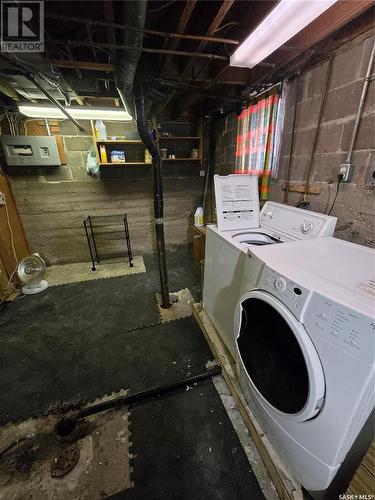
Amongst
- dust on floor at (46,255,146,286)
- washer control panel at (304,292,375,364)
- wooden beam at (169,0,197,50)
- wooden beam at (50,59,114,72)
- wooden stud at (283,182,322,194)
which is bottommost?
dust on floor at (46,255,146,286)

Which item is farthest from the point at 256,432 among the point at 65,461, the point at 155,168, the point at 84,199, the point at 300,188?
the point at 84,199

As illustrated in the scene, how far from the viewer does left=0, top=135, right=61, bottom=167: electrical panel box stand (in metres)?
2.57

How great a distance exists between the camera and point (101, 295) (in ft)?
8.34

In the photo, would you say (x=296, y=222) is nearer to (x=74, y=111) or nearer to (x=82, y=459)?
(x=82, y=459)

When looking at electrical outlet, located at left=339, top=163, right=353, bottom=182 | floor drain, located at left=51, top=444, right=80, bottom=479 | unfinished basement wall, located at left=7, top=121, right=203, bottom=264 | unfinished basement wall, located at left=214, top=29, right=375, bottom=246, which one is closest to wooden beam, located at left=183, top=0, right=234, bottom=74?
unfinished basement wall, located at left=214, top=29, right=375, bottom=246

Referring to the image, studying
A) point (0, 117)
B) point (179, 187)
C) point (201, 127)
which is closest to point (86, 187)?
point (0, 117)

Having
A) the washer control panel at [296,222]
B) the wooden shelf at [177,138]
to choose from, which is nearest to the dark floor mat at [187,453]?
the washer control panel at [296,222]

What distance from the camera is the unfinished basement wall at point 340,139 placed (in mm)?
1174

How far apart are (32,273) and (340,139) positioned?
11.0 ft

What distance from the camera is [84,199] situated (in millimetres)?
3191

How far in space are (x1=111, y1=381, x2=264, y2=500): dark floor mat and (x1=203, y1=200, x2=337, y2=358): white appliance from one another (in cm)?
44

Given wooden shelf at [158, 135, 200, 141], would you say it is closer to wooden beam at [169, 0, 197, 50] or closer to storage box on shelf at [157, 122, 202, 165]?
storage box on shelf at [157, 122, 202, 165]

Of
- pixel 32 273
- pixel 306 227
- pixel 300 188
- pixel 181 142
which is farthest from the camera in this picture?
pixel 181 142

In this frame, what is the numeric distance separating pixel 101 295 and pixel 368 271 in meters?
2.52
